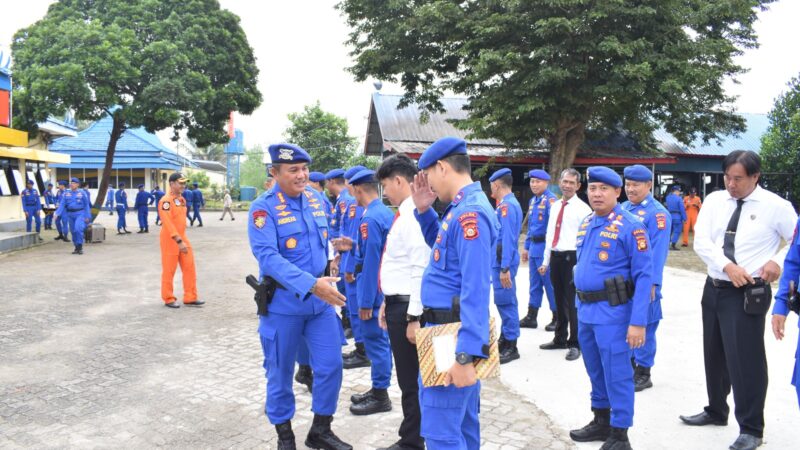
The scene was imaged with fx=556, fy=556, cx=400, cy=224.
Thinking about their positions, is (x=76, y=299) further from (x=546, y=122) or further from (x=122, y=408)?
(x=546, y=122)

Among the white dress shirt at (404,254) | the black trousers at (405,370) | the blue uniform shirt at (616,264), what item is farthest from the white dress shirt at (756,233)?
the black trousers at (405,370)

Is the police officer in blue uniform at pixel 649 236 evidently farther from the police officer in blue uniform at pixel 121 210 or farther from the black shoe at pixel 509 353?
the police officer in blue uniform at pixel 121 210

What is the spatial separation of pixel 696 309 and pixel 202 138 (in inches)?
698

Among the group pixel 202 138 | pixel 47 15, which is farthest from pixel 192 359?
pixel 47 15

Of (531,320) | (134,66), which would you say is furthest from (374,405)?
(134,66)

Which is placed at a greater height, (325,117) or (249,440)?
(325,117)

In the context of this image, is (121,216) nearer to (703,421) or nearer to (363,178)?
(363,178)

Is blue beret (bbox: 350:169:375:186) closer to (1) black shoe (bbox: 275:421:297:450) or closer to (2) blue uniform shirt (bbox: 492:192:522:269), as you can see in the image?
(2) blue uniform shirt (bbox: 492:192:522:269)

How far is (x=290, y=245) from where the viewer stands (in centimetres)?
370

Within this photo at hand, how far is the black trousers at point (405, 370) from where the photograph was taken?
3.56 meters

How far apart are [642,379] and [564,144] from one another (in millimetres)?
A: 15806

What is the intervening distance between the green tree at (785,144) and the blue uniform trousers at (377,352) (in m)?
24.1

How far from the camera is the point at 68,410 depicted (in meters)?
4.36

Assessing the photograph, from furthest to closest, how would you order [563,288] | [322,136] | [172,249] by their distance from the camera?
1. [322,136]
2. [172,249]
3. [563,288]
